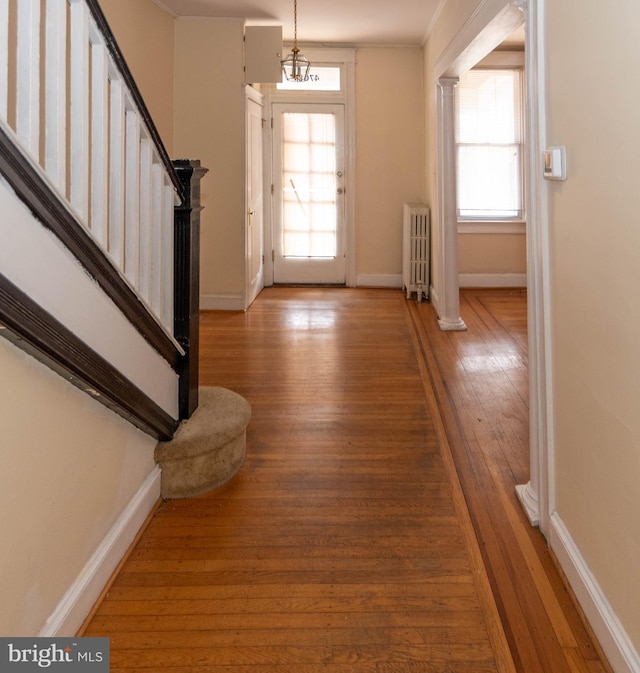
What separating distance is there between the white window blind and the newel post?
5334 millimetres

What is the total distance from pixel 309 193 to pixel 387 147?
103 cm

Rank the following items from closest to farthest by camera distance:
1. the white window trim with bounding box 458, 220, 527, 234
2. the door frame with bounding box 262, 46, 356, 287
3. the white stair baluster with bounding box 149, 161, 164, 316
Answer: the white stair baluster with bounding box 149, 161, 164, 316 < the door frame with bounding box 262, 46, 356, 287 < the white window trim with bounding box 458, 220, 527, 234

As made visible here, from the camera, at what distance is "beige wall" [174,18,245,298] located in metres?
6.10

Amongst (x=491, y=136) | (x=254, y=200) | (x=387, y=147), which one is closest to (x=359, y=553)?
(x=254, y=200)

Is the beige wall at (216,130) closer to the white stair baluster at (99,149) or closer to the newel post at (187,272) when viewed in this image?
the newel post at (187,272)

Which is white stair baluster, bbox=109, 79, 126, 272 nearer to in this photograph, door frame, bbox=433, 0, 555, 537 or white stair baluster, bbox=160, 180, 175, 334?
white stair baluster, bbox=160, 180, 175, 334

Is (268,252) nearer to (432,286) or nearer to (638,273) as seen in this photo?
(432,286)

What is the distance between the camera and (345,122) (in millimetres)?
7289

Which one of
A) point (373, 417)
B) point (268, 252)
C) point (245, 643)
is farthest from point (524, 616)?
point (268, 252)

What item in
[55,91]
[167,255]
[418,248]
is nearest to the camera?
[55,91]

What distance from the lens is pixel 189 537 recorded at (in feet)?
7.76

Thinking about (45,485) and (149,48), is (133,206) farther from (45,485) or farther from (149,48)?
(149,48)

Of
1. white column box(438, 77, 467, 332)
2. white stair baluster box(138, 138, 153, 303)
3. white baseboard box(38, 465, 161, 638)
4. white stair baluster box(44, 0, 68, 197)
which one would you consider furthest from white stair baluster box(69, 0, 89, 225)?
white column box(438, 77, 467, 332)

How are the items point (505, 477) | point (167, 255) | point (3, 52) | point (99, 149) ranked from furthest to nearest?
1. point (505, 477)
2. point (167, 255)
3. point (99, 149)
4. point (3, 52)
